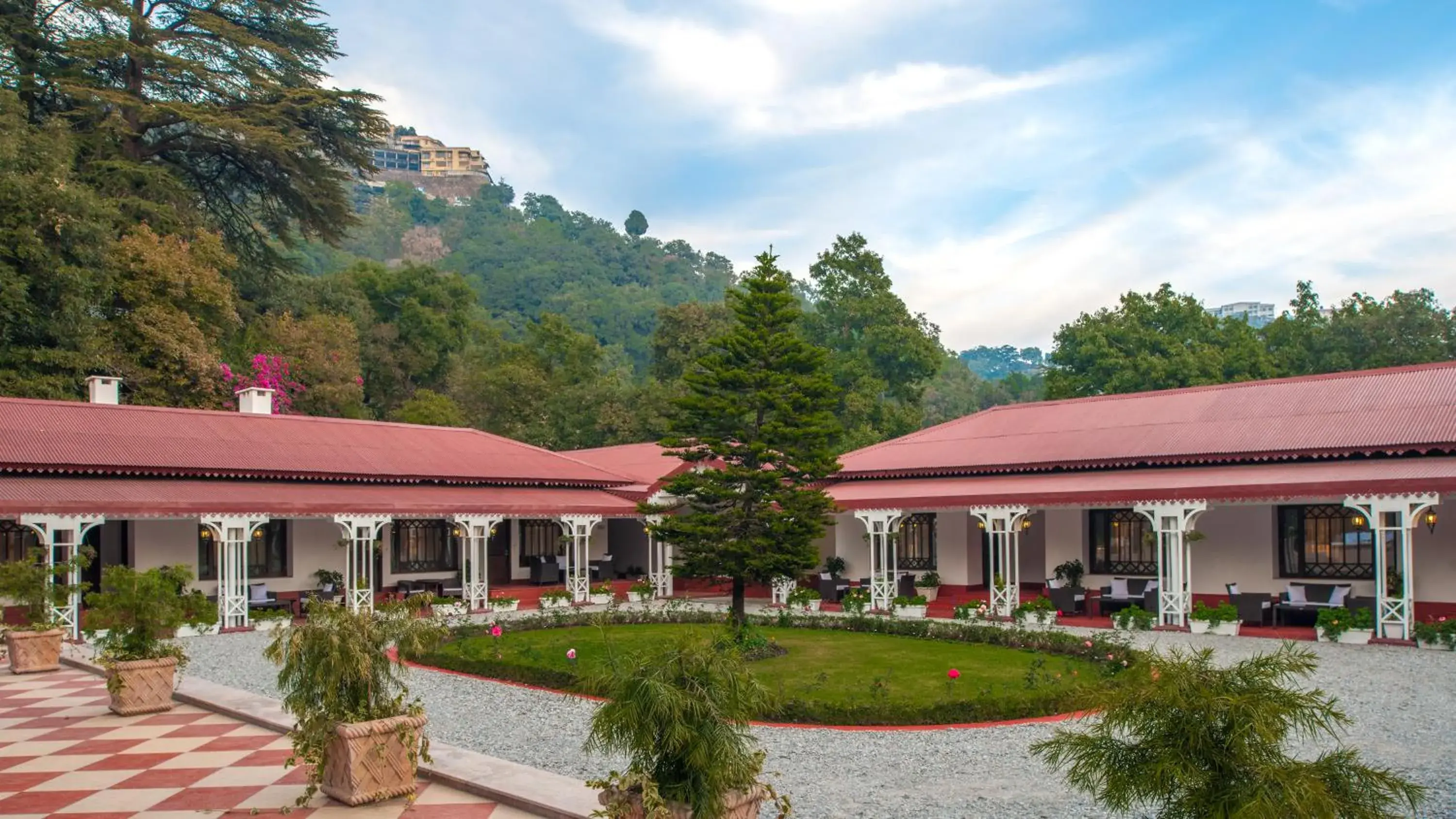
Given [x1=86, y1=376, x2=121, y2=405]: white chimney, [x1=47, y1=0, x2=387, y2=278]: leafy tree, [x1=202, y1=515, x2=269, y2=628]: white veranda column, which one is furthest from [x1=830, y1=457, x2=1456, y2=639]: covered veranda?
[x1=47, y1=0, x2=387, y2=278]: leafy tree

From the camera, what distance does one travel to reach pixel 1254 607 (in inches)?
685

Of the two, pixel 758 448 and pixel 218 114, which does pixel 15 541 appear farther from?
pixel 218 114

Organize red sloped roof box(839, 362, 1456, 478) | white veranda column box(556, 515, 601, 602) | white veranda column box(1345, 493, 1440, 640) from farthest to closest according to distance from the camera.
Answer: white veranda column box(556, 515, 601, 602)
red sloped roof box(839, 362, 1456, 478)
white veranda column box(1345, 493, 1440, 640)

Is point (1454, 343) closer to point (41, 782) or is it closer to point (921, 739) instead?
point (921, 739)

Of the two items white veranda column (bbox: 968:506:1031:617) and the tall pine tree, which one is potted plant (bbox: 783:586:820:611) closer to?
white veranda column (bbox: 968:506:1031:617)

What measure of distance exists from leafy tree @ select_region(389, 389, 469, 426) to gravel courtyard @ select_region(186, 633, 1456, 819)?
1144 inches

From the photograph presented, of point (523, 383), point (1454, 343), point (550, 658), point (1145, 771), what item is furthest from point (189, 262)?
point (1454, 343)

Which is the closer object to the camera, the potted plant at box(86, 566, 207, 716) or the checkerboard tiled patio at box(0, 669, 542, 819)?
the checkerboard tiled patio at box(0, 669, 542, 819)

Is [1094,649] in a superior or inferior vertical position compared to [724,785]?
inferior

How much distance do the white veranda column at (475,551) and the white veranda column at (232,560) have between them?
4070 mm

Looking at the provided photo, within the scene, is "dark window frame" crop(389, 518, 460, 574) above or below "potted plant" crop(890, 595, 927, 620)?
above

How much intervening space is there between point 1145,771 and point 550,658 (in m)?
11.0

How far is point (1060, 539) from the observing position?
74.1 feet

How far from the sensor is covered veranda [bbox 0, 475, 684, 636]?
58.0 ft
